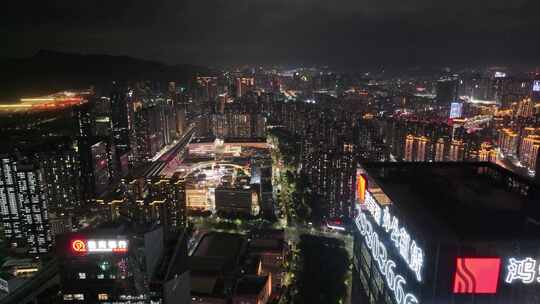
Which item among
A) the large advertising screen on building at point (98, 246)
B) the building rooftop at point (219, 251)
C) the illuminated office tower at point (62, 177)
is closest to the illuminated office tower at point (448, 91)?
the building rooftop at point (219, 251)

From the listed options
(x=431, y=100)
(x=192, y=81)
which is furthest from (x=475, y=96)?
(x=192, y=81)

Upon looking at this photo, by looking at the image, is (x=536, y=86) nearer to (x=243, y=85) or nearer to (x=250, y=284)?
(x=250, y=284)

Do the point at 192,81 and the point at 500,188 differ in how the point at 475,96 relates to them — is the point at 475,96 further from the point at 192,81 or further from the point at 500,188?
the point at 500,188

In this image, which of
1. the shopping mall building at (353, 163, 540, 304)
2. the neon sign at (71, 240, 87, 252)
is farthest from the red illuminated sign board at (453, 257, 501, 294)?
the neon sign at (71, 240, 87, 252)

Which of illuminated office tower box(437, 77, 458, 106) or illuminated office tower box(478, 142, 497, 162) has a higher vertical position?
illuminated office tower box(437, 77, 458, 106)

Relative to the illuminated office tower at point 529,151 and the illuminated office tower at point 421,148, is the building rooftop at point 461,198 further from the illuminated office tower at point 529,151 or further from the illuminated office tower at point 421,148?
the illuminated office tower at point 529,151

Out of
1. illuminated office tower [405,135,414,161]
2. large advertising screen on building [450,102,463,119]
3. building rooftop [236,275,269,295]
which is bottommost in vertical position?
building rooftop [236,275,269,295]

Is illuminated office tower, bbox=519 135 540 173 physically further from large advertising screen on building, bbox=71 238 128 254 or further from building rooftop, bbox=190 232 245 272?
large advertising screen on building, bbox=71 238 128 254
